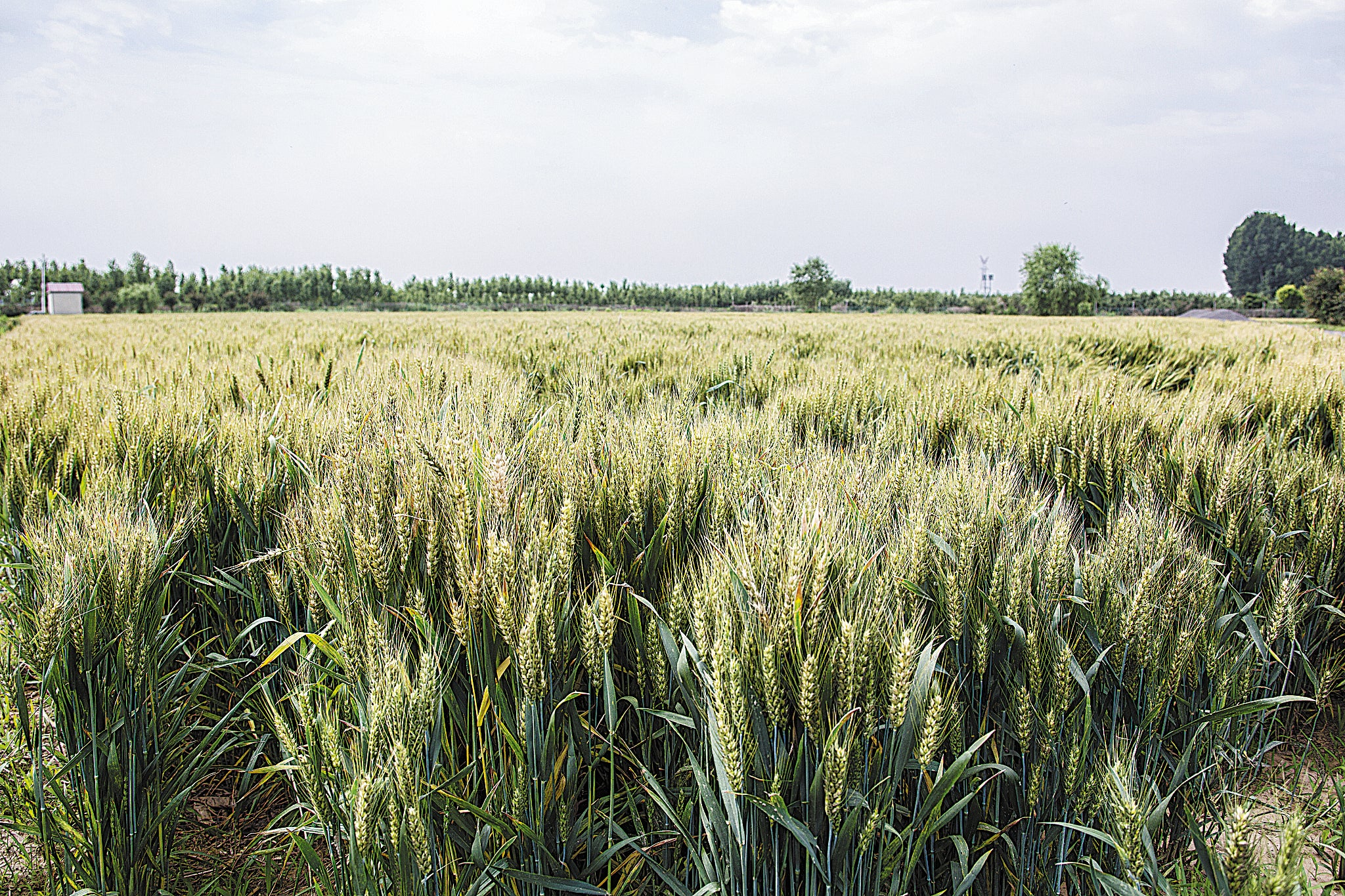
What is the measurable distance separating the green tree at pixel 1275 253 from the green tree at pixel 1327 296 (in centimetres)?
9040

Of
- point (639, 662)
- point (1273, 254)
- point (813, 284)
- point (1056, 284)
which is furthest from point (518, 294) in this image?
point (1273, 254)

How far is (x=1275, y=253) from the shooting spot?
120 metres

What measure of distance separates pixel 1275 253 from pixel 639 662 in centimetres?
16088

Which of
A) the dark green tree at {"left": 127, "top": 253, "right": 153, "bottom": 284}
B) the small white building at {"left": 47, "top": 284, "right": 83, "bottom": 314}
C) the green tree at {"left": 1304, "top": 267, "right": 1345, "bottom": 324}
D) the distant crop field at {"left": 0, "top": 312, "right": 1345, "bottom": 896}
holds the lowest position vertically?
the distant crop field at {"left": 0, "top": 312, "right": 1345, "bottom": 896}

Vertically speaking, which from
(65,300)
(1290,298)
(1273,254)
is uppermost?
(1273,254)

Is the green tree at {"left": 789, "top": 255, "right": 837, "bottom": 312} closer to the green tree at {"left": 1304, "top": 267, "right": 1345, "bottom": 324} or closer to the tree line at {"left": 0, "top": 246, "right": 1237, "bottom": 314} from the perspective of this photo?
the tree line at {"left": 0, "top": 246, "right": 1237, "bottom": 314}

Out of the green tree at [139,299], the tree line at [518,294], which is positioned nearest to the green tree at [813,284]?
the tree line at [518,294]

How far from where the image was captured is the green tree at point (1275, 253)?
11612cm

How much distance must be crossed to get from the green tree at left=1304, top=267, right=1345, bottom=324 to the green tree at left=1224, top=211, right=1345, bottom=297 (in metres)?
90.4

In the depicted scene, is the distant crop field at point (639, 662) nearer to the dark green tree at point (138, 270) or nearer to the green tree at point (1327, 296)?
the green tree at point (1327, 296)

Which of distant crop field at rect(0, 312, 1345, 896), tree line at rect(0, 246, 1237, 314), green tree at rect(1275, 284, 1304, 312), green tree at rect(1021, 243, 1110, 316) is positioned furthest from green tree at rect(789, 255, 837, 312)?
distant crop field at rect(0, 312, 1345, 896)

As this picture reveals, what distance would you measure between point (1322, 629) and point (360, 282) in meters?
99.6

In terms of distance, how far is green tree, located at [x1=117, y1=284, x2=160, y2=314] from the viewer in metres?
70.5

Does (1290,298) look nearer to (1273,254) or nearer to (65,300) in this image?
(1273,254)
